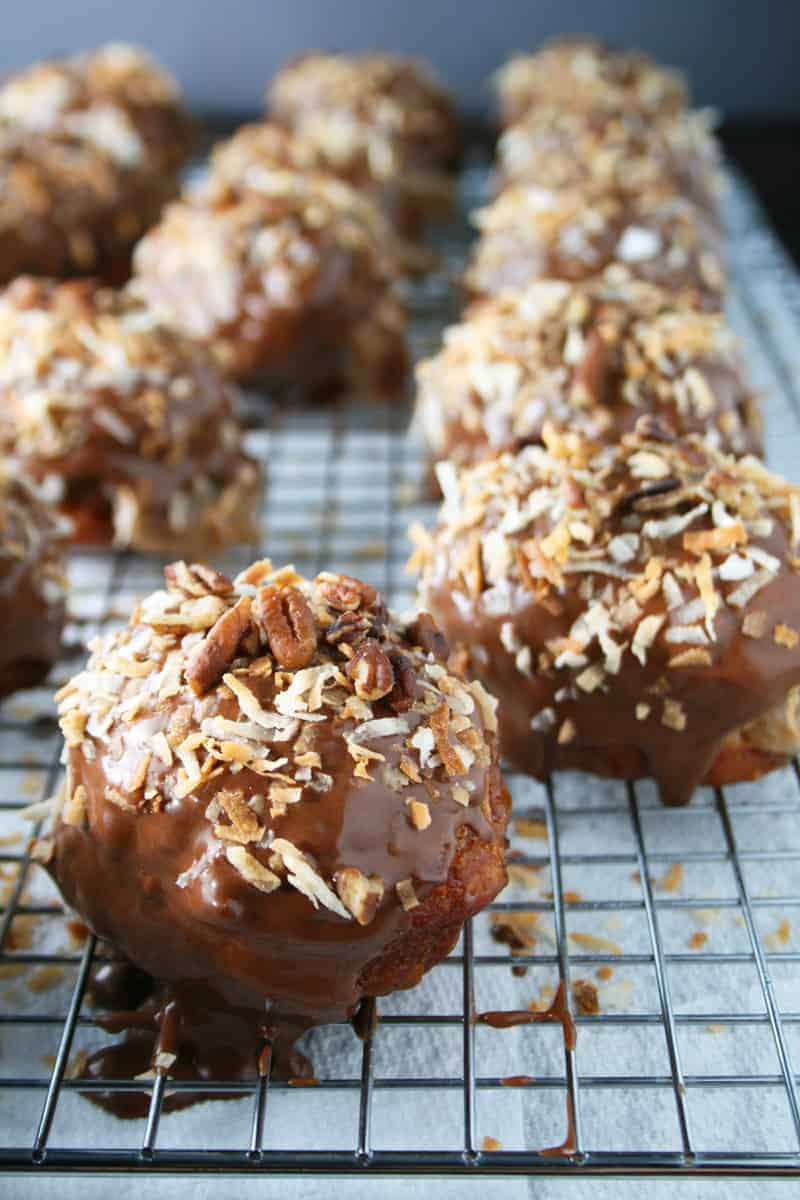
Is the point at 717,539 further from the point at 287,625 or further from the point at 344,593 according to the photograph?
the point at 287,625

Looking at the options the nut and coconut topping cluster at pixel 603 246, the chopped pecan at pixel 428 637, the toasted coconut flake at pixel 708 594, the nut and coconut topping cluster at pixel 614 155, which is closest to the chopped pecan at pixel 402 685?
the chopped pecan at pixel 428 637

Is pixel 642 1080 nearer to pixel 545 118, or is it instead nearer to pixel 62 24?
pixel 545 118

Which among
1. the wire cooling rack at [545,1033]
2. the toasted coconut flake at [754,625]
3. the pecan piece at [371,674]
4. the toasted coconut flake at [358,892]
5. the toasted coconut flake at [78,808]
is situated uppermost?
the pecan piece at [371,674]

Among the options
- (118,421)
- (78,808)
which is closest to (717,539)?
(78,808)

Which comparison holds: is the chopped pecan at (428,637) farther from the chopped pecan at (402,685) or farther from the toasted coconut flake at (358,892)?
the toasted coconut flake at (358,892)

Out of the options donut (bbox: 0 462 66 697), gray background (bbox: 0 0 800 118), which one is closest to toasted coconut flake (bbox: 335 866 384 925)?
donut (bbox: 0 462 66 697)

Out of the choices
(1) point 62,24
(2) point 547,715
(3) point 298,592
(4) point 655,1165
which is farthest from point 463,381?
(1) point 62,24
